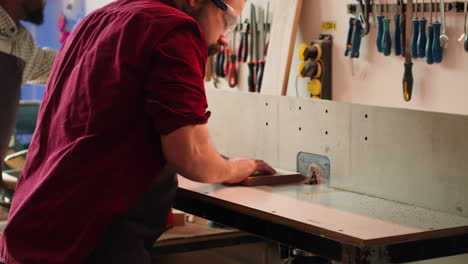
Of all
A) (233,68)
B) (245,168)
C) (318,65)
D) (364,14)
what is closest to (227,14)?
(245,168)

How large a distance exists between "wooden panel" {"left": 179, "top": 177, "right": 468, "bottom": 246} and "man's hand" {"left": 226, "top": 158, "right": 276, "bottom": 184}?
1.2 inches

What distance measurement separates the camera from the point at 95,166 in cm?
150

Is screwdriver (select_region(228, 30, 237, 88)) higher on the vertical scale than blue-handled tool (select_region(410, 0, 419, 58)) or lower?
lower

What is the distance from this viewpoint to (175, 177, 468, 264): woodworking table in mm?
1428

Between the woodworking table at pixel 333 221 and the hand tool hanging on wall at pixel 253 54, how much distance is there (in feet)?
4.02

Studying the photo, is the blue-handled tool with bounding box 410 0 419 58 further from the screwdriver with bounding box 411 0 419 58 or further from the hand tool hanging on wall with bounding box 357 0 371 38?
the hand tool hanging on wall with bounding box 357 0 371 38

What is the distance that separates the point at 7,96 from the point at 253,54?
1089mm

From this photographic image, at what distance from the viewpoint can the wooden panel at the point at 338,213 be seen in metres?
1.47

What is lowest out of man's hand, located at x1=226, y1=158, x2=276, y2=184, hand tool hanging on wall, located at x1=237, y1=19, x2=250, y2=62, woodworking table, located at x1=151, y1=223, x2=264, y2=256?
woodworking table, located at x1=151, y1=223, x2=264, y2=256

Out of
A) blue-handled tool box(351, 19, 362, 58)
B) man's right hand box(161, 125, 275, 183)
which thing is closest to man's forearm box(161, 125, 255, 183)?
man's right hand box(161, 125, 275, 183)

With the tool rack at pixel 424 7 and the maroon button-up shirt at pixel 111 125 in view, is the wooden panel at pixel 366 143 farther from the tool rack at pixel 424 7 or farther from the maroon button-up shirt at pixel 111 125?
the tool rack at pixel 424 7

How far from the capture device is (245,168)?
6.46 feet

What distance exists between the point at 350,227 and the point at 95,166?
54cm

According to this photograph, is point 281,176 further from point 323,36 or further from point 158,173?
point 323,36
